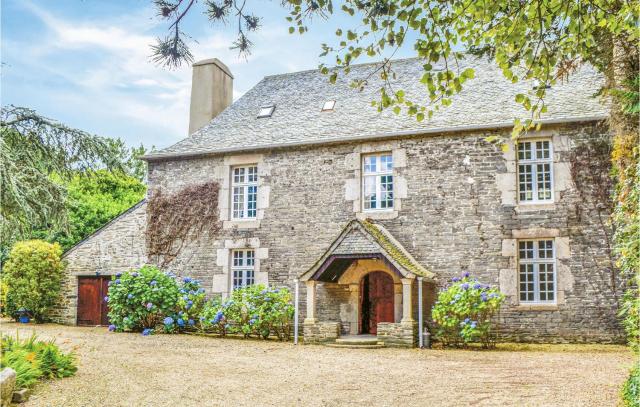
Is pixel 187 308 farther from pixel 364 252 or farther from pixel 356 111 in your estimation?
pixel 356 111

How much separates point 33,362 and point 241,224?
912 centimetres

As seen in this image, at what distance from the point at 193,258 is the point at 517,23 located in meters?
13.1

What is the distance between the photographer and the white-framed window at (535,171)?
14.1m

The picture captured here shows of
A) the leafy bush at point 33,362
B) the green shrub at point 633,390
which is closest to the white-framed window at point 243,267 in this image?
the leafy bush at point 33,362

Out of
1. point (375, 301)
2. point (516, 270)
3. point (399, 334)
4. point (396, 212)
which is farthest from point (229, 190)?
point (516, 270)

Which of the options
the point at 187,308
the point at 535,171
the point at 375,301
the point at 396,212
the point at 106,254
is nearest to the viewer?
the point at 535,171

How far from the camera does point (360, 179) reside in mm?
15500

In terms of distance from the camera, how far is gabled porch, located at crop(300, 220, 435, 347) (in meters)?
13.4

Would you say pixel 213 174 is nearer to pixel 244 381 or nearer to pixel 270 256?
pixel 270 256

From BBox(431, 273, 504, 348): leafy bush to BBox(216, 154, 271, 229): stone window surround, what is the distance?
5.25 m

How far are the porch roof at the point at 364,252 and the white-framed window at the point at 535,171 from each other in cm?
286

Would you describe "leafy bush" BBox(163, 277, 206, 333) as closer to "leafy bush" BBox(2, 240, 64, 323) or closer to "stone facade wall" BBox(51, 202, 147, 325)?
"stone facade wall" BBox(51, 202, 147, 325)

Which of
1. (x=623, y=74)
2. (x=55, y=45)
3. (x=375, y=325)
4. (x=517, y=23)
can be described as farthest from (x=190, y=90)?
(x=517, y=23)

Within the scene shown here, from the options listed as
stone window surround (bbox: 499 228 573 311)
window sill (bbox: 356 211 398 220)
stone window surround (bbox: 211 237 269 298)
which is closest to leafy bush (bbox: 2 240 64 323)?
stone window surround (bbox: 211 237 269 298)
